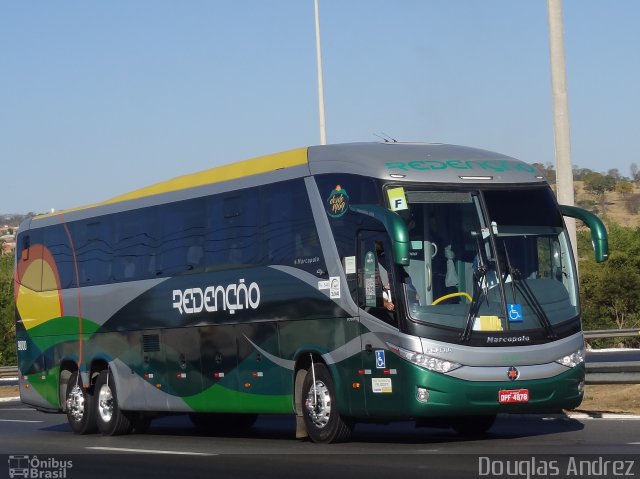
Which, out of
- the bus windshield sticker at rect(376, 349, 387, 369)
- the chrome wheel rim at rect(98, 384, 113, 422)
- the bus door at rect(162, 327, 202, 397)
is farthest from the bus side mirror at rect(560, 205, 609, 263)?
the chrome wheel rim at rect(98, 384, 113, 422)

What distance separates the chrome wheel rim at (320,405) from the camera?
16.0 metres

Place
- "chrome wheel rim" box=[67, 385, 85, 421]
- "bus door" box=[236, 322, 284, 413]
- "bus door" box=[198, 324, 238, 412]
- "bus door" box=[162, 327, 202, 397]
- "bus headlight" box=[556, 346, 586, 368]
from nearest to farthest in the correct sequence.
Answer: "bus headlight" box=[556, 346, 586, 368]
"bus door" box=[236, 322, 284, 413]
"bus door" box=[198, 324, 238, 412]
"bus door" box=[162, 327, 202, 397]
"chrome wheel rim" box=[67, 385, 85, 421]

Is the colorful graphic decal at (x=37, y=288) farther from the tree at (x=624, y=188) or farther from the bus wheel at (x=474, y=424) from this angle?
the tree at (x=624, y=188)

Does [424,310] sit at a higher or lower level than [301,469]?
higher

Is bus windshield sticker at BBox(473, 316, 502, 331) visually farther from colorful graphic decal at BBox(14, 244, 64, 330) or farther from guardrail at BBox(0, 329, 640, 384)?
colorful graphic decal at BBox(14, 244, 64, 330)

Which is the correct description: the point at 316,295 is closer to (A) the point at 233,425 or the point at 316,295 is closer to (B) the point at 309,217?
(B) the point at 309,217

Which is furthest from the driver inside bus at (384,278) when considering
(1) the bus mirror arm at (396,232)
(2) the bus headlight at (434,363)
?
(2) the bus headlight at (434,363)

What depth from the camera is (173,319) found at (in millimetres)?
19375

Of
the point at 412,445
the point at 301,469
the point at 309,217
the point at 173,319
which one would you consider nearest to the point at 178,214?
the point at 173,319

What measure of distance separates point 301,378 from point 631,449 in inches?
185

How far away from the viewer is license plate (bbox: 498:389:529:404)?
1482 cm

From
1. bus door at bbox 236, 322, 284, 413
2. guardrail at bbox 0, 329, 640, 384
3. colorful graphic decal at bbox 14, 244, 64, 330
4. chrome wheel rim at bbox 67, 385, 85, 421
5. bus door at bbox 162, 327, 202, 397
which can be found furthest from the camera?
colorful graphic decal at bbox 14, 244, 64, 330

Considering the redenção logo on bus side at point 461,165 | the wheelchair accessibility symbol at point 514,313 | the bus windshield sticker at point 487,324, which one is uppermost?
the redenção logo on bus side at point 461,165

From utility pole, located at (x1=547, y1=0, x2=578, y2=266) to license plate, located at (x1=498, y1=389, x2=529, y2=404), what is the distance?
5.05m
